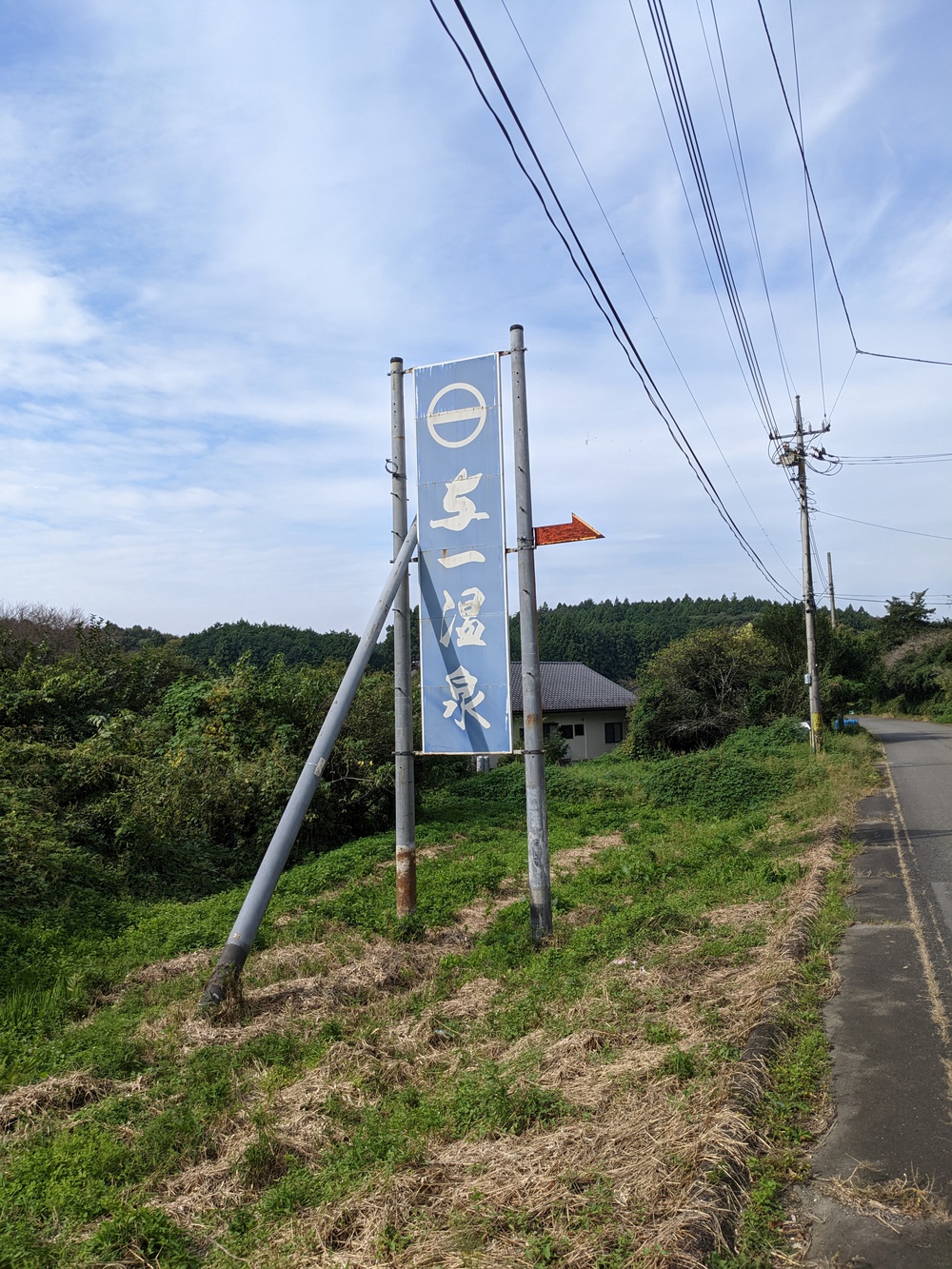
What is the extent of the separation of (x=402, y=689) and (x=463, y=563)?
4.64 ft

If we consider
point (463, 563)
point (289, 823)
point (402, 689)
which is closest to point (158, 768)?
point (402, 689)

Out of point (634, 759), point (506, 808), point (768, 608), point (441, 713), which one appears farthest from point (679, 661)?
point (441, 713)

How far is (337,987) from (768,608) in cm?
2818

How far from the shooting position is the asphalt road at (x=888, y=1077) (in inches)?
119

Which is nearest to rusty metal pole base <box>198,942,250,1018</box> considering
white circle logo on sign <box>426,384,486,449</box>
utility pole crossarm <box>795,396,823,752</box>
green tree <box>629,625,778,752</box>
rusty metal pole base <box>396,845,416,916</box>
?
rusty metal pole base <box>396,845,416,916</box>

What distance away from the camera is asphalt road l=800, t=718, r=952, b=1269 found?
3.03m

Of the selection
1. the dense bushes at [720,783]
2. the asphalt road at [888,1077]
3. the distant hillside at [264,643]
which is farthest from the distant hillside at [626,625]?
the asphalt road at [888,1077]

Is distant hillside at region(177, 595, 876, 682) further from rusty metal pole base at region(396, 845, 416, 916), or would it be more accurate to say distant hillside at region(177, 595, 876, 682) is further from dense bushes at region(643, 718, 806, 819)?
rusty metal pole base at region(396, 845, 416, 916)

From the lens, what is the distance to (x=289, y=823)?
6801mm

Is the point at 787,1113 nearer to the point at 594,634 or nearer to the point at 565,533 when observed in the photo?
the point at 565,533

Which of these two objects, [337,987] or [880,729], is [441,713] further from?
[880,729]

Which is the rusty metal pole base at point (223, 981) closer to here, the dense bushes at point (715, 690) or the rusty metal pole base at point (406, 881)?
the rusty metal pole base at point (406, 881)

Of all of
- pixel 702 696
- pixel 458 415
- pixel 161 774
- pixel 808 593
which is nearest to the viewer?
pixel 458 415

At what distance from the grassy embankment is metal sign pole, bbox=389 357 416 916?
468 millimetres
